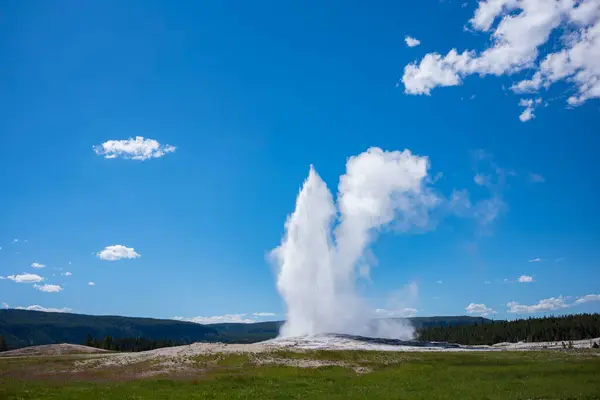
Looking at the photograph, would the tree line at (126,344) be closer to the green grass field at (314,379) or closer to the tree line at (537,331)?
the green grass field at (314,379)

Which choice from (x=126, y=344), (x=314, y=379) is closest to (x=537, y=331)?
(x=126, y=344)

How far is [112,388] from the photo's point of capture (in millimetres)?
38125

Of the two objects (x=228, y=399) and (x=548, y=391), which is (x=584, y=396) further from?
(x=228, y=399)

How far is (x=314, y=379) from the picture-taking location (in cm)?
4403

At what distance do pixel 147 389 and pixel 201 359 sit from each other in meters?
22.3

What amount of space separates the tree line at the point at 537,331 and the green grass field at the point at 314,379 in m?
126

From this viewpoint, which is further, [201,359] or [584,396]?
[201,359]

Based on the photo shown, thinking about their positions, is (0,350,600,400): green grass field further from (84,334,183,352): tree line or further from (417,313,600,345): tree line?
(417,313,600,345): tree line

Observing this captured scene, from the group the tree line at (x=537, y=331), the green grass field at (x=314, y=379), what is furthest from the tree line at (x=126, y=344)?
the tree line at (x=537, y=331)

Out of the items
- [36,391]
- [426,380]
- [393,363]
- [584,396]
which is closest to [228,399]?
[36,391]

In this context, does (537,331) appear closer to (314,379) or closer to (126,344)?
(126,344)

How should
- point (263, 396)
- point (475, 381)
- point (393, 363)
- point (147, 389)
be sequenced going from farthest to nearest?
point (393, 363) → point (475, 381) → point (147, 389) → point (263, 396)

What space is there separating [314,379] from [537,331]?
16155 cm

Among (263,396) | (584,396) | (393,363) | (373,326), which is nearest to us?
(584,396)
